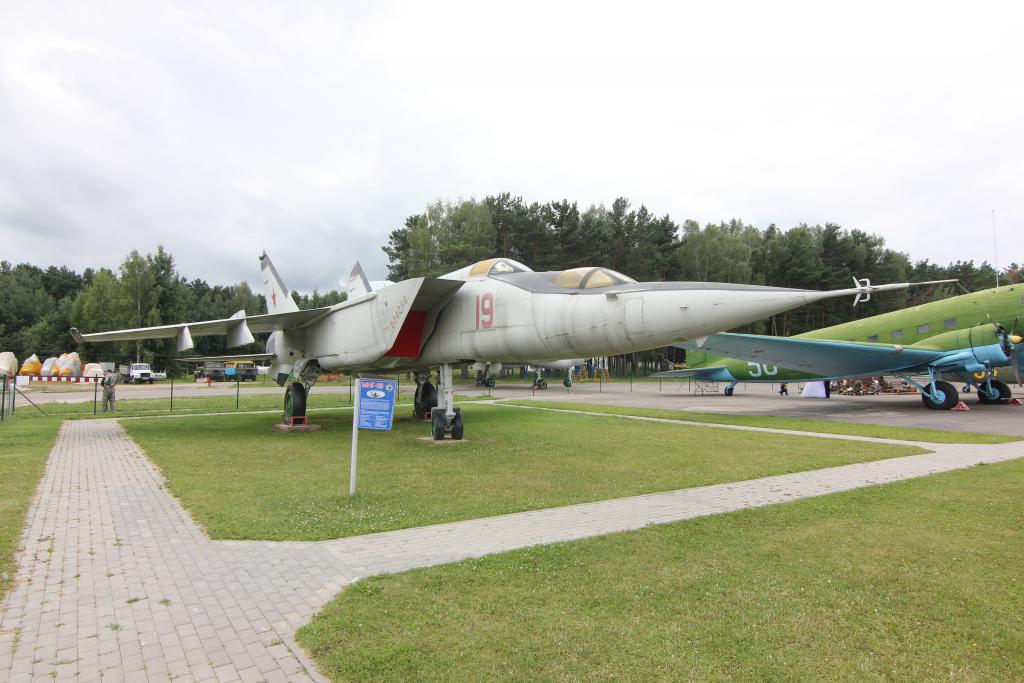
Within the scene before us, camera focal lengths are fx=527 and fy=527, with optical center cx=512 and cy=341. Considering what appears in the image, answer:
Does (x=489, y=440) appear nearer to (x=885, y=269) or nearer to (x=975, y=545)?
(x=975, y=545)

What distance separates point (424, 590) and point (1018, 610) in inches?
150

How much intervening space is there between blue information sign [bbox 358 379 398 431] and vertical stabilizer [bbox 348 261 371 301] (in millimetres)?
6289

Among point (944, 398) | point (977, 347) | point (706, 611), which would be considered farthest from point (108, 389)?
point (977, 347)

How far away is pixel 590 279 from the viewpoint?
7789 mm

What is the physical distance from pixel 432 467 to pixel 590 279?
148 inches

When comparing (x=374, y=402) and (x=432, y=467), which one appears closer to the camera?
(x=374, y=402)

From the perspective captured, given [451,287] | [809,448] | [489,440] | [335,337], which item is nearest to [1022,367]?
[809,448]

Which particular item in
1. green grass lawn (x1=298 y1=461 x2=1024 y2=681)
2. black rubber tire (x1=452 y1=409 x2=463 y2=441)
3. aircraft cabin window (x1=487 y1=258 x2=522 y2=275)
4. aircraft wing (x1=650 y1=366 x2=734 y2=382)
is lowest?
green grass lawn (x1=298 y1=461 x2=1024 y2=681)

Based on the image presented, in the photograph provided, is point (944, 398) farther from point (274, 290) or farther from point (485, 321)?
point (274, 290)

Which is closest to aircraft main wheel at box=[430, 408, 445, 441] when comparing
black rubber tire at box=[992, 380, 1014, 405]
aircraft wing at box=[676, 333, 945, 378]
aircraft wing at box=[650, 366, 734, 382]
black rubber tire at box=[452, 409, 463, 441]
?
black rubber tire at box=[452, 409, 463, 441]

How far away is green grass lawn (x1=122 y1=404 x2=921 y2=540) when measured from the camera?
5652mm

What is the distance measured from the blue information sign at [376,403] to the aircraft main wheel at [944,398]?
19.4 metres

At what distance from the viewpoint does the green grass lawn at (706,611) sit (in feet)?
8.89

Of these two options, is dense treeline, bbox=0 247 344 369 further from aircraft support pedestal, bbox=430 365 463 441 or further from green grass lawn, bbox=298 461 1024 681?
green grass lawn, bbox=298 461 1024 681
